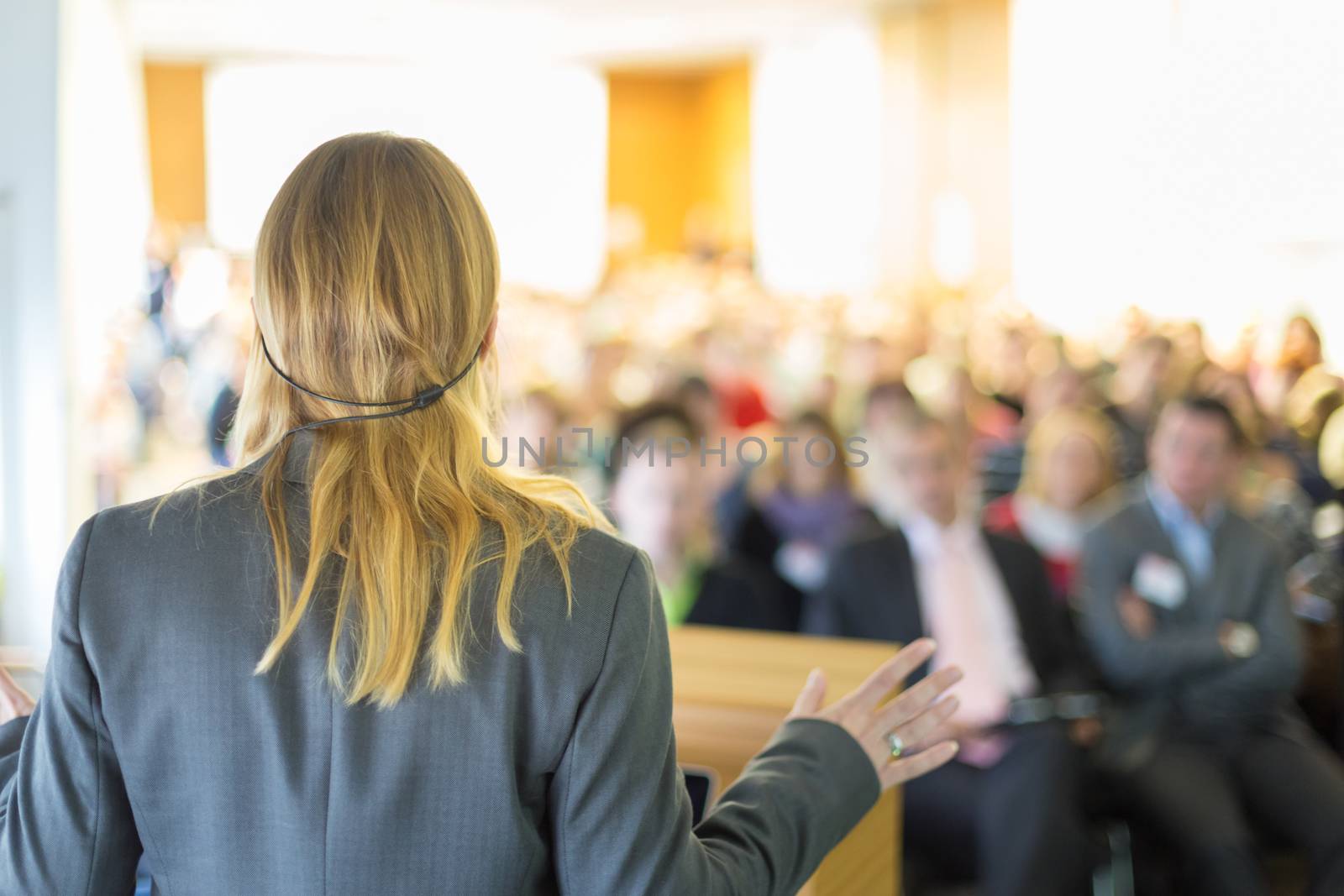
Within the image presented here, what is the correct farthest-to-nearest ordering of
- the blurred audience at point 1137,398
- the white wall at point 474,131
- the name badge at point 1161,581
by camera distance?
the white wall at point 474,131, the blurred audience at point 1137,398, the name badge at point 1161,581

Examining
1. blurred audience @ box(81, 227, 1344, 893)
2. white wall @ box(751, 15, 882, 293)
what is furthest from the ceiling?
blurred audience @ box(81, 227, 1344, 893)

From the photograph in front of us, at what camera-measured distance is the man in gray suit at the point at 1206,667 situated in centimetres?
263

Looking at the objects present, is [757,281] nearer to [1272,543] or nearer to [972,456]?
[972,456]

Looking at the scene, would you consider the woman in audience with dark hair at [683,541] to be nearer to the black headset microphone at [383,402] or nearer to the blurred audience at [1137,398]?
the black headset microphone at [383,402]

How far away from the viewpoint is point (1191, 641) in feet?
9.69

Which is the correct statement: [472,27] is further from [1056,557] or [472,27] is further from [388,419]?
[388,419]

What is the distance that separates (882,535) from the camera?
10.0ft

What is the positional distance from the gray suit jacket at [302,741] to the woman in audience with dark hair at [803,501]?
289 cm

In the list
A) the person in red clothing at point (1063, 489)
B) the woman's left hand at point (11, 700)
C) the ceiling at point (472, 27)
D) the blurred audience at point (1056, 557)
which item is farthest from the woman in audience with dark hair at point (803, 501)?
the ceiling at point (472, 27)

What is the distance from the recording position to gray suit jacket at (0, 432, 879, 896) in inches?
33.9

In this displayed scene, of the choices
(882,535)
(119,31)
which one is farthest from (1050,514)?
(119,31)

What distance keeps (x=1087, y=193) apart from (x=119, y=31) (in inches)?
303

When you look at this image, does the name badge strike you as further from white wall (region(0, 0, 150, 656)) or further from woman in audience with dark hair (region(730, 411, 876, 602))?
white wall (region(0, 0, 150, 656))

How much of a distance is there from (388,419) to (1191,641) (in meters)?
2.60
